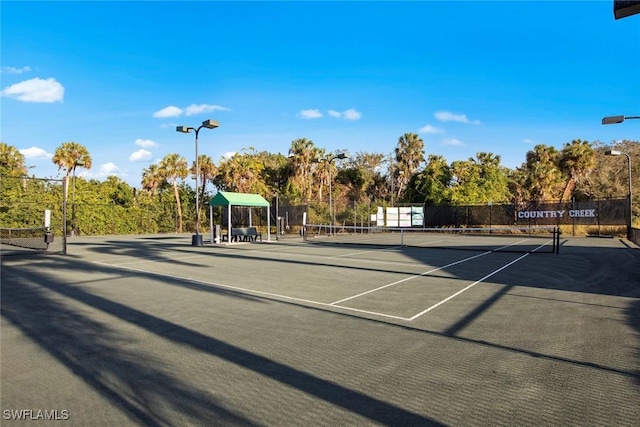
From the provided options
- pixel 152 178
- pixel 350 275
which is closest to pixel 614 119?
pixel 350 275

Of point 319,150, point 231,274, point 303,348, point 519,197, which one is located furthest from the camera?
point 319,150

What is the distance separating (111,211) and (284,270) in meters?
31.3

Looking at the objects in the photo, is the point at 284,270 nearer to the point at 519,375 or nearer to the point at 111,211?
→ the point at 519,375

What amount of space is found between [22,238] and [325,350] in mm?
28814

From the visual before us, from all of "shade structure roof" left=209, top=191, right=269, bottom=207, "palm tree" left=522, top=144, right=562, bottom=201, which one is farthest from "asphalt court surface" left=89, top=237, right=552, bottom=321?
"palm tree" left=522, top=144, right=562, bottom=201

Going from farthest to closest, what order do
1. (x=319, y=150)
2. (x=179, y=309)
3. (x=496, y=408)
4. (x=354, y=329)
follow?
1. (x=319, y=150)
2. (x=179, y=309)
3. (x=354, y=329)
4. (x=496, y=408)

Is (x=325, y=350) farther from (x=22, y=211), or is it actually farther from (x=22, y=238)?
(x=22, y=211)

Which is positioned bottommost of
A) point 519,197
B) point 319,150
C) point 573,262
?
point 573,262

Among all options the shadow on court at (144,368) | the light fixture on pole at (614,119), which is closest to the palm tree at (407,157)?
the light fixture on pole at (614,119)

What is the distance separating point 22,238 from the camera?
87.4 ft

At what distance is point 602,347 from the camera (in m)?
5.27

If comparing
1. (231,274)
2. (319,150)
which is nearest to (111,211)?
(319,150)

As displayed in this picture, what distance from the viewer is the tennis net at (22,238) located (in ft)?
76.7

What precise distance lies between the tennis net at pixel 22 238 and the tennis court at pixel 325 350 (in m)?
15.5
